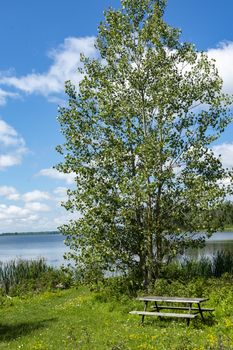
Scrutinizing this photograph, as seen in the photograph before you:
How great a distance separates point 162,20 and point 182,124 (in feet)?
16.2

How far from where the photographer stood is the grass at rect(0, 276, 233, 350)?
36.1 ft

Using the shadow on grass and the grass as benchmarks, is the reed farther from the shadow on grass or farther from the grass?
the shadow on grass

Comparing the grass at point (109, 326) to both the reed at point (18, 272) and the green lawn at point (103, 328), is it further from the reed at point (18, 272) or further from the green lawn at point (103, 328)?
the reed at point (18, 272)

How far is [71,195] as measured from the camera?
70.2ft

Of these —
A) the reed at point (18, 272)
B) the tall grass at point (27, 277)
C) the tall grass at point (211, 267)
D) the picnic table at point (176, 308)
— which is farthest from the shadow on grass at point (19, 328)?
the reed at point (18, 272)

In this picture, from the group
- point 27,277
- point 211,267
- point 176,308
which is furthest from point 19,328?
point 27,277

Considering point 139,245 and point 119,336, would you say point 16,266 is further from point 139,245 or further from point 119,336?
point 119,336

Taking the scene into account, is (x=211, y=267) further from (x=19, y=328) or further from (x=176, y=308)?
(x=19, y=328)

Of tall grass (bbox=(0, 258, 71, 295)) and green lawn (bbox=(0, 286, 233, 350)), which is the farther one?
tall grass (bbox=(0, 258, 71, 295))

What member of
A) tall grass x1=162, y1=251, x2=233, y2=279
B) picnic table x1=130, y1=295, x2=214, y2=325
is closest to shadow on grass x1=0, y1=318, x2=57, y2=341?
picnic table x1=130, y1=295, x2=214, y2=325

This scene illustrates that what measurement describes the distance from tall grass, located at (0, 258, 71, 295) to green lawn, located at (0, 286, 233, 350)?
22.3 ft

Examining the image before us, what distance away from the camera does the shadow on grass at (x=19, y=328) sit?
14056 mm

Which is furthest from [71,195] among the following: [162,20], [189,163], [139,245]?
[162,20]

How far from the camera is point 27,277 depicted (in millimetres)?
29109
